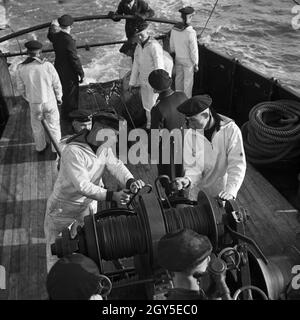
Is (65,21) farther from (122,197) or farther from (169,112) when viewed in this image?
(122,197)

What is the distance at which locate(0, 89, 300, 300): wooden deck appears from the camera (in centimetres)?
413

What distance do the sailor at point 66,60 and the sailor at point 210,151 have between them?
2.99 metres

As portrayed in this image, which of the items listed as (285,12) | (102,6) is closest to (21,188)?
(102,6)

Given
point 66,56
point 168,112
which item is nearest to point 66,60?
point 66,56

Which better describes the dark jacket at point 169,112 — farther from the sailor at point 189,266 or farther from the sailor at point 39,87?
the sailor at point 189,266

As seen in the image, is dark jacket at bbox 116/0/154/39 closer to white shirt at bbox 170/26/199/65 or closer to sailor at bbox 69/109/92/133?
white shirt at bbox 170/26/199/65

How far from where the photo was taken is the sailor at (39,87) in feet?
17.6

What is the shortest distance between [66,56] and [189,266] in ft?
15.8

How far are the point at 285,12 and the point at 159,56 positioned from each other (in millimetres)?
15927

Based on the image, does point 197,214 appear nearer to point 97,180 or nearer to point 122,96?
point 97,180

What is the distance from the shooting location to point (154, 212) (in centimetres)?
293

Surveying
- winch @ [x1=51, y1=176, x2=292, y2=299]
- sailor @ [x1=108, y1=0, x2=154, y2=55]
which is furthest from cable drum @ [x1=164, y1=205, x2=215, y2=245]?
sailor @ [x1=108, y1=0, x2=154, y2=55]

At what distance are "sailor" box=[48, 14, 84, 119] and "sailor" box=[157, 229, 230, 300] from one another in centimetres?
449

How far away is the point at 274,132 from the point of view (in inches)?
213
